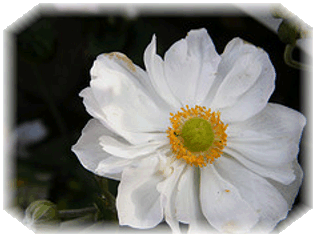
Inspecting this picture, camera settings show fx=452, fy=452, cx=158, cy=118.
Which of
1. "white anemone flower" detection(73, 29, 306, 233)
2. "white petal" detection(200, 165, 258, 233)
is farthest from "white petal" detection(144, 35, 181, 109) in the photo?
"white petal" detection(200, 165, 258, 233)

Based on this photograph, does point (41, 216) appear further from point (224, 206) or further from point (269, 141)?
point (269, 141)

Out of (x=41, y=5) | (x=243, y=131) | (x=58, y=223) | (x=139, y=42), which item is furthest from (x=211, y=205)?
(x=41, y=5)

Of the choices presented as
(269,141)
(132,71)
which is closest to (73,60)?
(132,71)

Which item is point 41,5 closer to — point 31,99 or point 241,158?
point 31,99

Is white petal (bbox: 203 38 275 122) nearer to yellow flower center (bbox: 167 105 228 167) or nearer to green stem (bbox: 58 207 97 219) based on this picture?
yellow flower center (bbox: 167 105 228 167)

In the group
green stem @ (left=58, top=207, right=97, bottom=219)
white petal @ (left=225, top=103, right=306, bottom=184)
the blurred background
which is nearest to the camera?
white petal @ (left=225, top=103, right=306, bottom=184)
